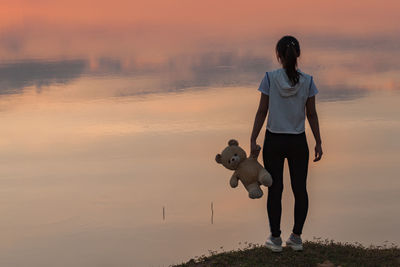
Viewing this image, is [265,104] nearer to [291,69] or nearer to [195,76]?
[291,69]

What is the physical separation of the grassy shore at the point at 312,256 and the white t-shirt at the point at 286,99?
165 cm

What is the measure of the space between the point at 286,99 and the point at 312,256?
2.09m

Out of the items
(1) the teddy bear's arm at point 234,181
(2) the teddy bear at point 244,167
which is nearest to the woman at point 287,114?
(2) the teddy bear at point 244,167

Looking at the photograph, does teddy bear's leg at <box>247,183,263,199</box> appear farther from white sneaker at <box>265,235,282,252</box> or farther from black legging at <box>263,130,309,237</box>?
white sneaker at <box>265,235,282,252</box>

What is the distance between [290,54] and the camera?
33.3 ft

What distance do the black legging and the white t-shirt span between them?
122 millimetres

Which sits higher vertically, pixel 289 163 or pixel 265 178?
pixel 289 163

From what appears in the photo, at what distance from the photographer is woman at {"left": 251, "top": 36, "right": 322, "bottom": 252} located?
33.4 feet

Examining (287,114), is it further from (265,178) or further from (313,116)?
(265,178)

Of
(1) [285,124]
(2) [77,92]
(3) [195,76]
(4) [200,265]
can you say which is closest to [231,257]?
(4) [200,265]

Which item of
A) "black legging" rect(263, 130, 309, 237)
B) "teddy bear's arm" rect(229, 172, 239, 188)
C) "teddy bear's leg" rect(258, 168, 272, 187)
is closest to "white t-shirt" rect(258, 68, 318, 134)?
"black legging" rect(263, 130, 309, 237)

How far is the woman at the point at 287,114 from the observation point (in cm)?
1020

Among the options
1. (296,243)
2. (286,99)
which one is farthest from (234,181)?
(286,99)

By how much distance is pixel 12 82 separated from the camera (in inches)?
1590
